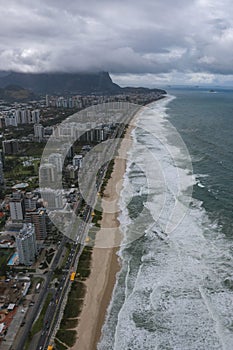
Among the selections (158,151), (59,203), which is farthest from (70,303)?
(158,151)

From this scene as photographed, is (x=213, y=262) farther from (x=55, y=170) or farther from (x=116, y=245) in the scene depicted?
(x=55, y=170)

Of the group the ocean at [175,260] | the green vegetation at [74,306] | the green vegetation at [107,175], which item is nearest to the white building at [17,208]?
the green vegetation at [74,306]

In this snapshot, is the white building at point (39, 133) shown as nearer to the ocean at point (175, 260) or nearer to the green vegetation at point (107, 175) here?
the green vegetation at point (107, 175)

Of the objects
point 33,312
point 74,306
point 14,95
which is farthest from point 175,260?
point 14,95

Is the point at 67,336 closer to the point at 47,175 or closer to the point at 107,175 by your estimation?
the point at 47,175

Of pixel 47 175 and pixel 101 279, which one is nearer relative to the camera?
pixel 101 279

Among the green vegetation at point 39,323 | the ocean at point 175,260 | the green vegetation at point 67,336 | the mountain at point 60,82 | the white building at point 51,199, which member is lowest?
the green vegetation at point 67,336
